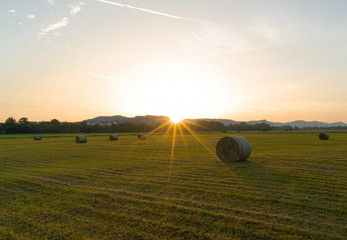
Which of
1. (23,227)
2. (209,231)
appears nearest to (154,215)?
(209,231)

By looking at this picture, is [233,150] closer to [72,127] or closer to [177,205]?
[177,205]

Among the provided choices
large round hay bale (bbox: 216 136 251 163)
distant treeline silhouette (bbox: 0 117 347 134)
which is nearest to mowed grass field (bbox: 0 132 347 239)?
large round hay bale (bbox: 216 136 251 163)

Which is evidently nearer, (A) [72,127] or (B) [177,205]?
(B) [177,205]

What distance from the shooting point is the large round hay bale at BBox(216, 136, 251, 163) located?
15.9 meters

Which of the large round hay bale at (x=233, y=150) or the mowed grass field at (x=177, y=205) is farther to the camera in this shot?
the large round hay bale at (x=233, y=150)

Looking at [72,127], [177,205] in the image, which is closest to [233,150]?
[177,205]

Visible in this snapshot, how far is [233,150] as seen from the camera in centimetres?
1623

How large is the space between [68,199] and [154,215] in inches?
140

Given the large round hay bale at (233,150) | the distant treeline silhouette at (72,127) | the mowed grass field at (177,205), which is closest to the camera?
the mowed grass field at (177,205)

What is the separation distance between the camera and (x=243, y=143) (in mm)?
Answer: 16297

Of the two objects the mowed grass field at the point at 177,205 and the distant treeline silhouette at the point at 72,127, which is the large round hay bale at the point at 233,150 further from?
the distant treeline silhouette at the point at 72,127

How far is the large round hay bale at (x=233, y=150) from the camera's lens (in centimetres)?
1587

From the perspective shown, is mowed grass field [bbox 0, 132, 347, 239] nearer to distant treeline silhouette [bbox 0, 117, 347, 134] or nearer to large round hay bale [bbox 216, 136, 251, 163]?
large round hay bale [bbox 216, 136, 251, 163]

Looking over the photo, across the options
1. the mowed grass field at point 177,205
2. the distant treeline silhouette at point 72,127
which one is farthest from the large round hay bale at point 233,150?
the distant treeline silhouette at point 72,127
